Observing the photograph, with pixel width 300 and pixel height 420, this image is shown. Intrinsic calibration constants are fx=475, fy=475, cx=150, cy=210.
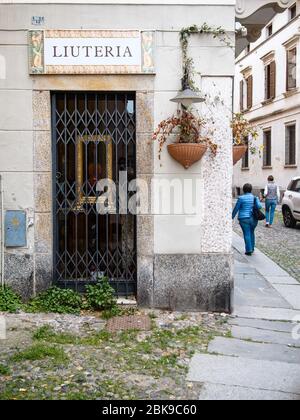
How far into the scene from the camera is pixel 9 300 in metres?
6.06

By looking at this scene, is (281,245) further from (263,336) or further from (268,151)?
(268,151)

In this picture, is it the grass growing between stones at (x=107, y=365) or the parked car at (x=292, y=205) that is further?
the parked car at (x=292, y=205)

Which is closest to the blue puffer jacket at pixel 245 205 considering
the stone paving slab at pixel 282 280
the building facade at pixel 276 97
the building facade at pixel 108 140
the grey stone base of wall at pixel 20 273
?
→ the stone paving slab at pixel 282 280

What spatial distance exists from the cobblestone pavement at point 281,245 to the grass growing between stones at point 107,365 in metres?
4.21

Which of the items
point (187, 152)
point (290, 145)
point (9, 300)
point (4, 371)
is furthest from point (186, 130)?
point (290, 145)

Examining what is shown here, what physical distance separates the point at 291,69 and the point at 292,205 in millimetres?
11142

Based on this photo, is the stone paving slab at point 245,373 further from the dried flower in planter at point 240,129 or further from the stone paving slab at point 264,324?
the dried flower in planter at point 240,129

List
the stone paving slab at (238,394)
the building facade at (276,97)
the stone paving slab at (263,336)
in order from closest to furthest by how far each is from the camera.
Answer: the stone paving slab at (238,394)
the stone paving slab at (263,336)
the building facade at (276,97)

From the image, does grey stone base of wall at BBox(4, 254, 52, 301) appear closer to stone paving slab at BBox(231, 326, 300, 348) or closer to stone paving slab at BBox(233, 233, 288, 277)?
stone paving slab at BBox(231, 326, 300, 348)

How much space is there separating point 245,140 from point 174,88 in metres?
1.43

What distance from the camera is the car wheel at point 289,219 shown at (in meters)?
15.8

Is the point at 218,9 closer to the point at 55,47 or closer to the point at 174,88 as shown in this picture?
the point at 174,88

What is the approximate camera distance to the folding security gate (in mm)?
6242

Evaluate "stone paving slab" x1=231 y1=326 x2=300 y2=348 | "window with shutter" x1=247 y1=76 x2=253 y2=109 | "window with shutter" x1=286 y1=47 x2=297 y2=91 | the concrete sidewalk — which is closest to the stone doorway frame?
"stone paving slab" x1=231 y1=326 x2=300 y2=348
